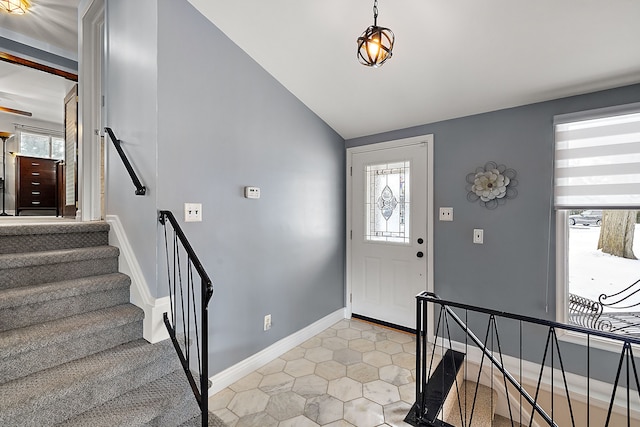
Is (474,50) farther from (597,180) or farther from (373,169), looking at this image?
(373,169)

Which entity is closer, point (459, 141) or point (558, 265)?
point (558, 265)

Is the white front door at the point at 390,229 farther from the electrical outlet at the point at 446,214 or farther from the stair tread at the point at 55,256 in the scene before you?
the stair tread at the point at 55,256

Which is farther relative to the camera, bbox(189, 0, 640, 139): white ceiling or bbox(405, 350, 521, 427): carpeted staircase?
bbox(405, 350, 521, 427): carpeted staircase

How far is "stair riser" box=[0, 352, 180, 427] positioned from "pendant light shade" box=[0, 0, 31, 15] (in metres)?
3.02

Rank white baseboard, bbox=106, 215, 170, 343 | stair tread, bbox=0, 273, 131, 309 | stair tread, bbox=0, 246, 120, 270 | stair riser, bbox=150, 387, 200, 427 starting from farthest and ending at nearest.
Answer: white baseboard, bbox=106, 215, 170, 343 → stair tread, bbox=0, 246, 120, 270 → stair tread, bbox=0, 273, 131, 309 → stair riser, bbox=150, 387, 200, 427

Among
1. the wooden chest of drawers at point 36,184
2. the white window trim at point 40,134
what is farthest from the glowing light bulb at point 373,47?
the white window trim at point 40,134

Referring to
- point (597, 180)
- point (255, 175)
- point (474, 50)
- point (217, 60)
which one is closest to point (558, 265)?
point (597, 180)

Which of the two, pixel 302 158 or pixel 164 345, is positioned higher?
pixel 302 158

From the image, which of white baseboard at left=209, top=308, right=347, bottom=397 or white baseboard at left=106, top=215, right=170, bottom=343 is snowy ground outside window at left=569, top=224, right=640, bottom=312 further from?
white baseboard at left=106, top=215, right=170, bottom=343

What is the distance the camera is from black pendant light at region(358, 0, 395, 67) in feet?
4.71

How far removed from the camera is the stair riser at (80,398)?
1232 millimetres

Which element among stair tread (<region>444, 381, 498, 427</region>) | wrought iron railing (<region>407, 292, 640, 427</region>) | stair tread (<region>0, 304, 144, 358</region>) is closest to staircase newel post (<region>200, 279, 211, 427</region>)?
stair tread (<region>0, 304, 144, 358</region>)

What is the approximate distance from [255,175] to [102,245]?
51.3 inches

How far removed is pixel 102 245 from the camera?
225 cm
